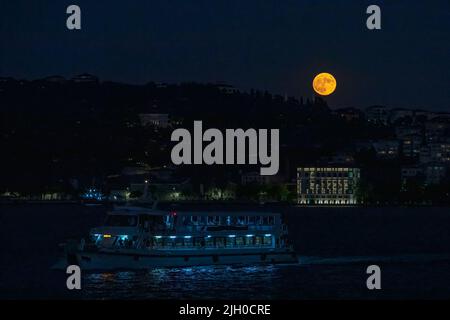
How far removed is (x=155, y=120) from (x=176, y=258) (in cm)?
11464

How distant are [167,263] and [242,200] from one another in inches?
3029

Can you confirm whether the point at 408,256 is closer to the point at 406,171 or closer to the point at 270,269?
the point at 270,269

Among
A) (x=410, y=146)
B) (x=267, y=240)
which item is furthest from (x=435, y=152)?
(x=267, y=240)

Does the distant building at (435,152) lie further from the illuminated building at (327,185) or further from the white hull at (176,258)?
the white hull at (176,258)

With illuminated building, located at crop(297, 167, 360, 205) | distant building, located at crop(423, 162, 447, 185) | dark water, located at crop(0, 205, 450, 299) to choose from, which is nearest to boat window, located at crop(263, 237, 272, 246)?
dark water, located at crop(0, 205, 450, 299)

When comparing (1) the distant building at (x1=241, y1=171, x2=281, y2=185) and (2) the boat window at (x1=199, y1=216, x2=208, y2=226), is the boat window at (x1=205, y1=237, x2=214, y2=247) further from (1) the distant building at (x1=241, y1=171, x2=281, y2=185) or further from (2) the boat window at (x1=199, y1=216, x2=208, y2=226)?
(1) the distant building at (x1=241, y1=171, x2=281, y2=185)

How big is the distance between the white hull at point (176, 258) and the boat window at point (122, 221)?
80cm

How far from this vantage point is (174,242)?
75.2ft

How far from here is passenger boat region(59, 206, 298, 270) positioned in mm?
21969

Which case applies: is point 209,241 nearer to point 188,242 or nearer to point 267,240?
point 188,242

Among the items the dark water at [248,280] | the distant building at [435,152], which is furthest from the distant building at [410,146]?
the dark water at [248,280]

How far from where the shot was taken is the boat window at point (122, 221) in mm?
22469

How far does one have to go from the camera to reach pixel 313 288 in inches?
798
